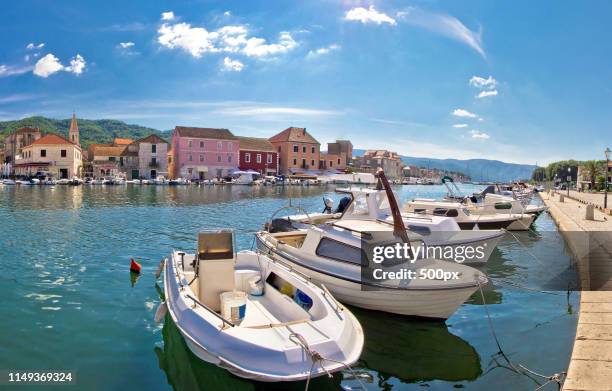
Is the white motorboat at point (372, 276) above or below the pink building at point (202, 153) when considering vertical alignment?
below

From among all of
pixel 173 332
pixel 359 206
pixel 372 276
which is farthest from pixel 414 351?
pixel 359 206

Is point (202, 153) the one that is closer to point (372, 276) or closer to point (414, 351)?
point (372, 276)

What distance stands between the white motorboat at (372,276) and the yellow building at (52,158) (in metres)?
78.1

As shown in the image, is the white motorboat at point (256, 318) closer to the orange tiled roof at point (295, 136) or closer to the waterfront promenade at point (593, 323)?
the waterfront promenade at point (593, 323)

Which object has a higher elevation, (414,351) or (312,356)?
(312,356)

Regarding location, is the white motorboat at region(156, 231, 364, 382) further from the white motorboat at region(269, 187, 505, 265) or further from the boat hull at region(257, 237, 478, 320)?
the white motorboat at region(269, 187, 505, 265)

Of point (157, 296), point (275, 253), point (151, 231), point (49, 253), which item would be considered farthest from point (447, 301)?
point (151, 231)

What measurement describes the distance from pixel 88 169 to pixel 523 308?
299 ft

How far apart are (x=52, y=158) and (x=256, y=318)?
82.5 meters

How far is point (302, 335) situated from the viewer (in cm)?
644

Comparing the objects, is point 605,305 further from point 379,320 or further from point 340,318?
point 340,318

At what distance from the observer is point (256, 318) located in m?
8.24

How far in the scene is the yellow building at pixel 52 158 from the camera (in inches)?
2992

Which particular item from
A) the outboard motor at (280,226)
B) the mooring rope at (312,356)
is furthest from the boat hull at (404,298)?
the outboard motor at (280,226)
